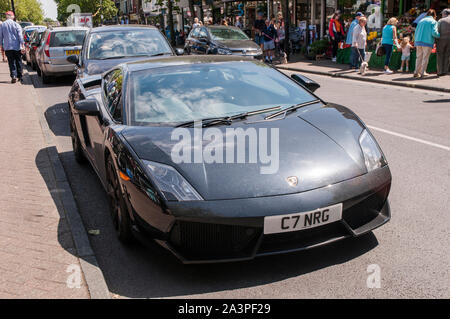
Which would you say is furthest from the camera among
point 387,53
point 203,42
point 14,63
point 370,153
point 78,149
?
point 203,42

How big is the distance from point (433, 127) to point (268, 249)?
5643 mm

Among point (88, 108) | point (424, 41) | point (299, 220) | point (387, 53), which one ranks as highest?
point (424, 41)

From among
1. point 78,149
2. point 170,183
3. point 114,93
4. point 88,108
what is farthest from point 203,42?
point 170,183

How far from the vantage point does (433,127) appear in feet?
25.8

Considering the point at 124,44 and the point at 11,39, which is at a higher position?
the point at 11,39

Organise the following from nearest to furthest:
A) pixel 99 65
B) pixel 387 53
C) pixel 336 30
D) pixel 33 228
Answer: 1. pixel 33 228
2. pixel 99 65
3. pixel 387 53
4. pixel 336 30

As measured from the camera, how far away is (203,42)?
1798cm

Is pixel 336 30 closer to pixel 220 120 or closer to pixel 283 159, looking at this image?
pixel 220 120

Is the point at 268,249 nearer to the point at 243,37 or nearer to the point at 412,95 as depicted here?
the point at 412,95

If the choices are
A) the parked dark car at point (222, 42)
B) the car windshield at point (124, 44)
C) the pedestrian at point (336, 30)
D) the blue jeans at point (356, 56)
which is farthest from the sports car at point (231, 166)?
the pedestrian at point (336, 30)

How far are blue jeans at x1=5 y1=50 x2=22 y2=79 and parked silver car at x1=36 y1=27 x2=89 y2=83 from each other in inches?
28.6

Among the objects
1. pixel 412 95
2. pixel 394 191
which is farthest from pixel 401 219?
pixel 412 95

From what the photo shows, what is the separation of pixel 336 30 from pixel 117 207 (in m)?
17.6

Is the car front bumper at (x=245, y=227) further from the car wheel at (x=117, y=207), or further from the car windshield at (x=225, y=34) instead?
the car windshield at (x=225, y=34)
